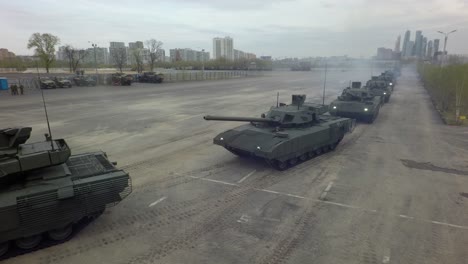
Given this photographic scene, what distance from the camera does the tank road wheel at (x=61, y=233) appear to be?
6965mm

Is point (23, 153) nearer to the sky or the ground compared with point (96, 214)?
nearer to the sky

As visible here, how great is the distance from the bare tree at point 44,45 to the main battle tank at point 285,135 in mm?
61236

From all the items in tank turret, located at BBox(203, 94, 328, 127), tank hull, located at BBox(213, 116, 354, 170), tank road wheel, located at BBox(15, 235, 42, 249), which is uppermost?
tank turret, located at BBox(203, 94, 328, 127)

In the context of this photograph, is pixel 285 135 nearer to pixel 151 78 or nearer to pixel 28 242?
pixel 28 242

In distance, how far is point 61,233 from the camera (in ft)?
23.2

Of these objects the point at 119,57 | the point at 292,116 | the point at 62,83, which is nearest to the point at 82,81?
the point at 62,83

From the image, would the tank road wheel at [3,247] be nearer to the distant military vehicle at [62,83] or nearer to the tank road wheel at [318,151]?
the tank road wheel at [318,151]

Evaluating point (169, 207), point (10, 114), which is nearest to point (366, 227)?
point (169, 207)

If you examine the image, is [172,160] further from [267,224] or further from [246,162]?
[267,224]

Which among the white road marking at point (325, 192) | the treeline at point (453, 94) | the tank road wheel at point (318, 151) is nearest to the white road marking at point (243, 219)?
the white road marking at point (325, 192)

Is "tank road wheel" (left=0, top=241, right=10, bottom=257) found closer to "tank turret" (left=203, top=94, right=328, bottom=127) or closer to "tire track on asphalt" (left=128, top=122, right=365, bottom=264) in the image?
"tire track on asphalt" (left=128, top=122, right=365, bottom=264)

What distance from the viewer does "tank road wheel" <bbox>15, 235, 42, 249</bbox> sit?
6.70 meters

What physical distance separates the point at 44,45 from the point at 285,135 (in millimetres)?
65706

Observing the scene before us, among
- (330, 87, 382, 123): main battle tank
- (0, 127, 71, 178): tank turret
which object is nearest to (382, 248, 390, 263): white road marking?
(0, 127, 71, 178): tank turret
